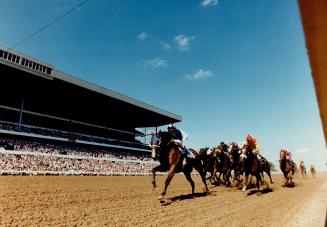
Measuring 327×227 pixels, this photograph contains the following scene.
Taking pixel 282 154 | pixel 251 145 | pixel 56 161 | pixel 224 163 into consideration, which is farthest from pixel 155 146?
pixel 56 161

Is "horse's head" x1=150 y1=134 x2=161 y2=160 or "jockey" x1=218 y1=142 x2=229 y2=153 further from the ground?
"jockey" x1=218 y1=142 x2=229 y2=153

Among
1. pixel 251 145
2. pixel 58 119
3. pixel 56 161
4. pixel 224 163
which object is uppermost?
pixel 58 119

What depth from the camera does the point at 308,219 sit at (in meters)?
6.31

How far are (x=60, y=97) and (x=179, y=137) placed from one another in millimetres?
32649

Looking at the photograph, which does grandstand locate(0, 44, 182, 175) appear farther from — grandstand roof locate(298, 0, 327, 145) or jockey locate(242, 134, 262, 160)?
grandstand roof locate(298, 0, 327, 145)

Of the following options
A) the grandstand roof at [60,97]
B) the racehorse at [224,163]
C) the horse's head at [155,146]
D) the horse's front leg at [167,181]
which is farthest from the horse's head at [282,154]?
the grandstand roof at [60,97]

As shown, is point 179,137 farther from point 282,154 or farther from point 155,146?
point 282,154

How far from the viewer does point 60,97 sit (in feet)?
128

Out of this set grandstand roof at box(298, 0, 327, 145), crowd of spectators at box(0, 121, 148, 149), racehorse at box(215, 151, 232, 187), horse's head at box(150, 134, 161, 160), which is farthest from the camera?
crowd of spectators at box(0, 121, 148, 149)

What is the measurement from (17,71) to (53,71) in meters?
3.89

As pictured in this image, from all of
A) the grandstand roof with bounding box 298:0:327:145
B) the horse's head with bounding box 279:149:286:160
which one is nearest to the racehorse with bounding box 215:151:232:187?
the horse's head with bounding box 279:149:286:160

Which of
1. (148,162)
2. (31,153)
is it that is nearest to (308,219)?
(31,153)

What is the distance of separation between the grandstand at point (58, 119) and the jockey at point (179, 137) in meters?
15.3

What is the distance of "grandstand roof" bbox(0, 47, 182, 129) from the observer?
31.4 m
